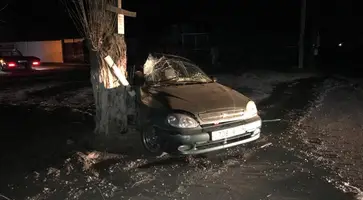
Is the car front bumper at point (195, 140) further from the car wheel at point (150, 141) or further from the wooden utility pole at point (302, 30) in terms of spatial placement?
the wooden utility pole at point (302, 30)

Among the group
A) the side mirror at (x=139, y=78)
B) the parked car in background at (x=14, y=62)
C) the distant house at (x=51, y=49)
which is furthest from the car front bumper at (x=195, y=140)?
the distant house at (x=51, y=49)

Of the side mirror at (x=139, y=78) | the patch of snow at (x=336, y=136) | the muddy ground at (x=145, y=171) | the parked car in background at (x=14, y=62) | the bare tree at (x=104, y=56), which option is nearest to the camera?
the muddy ground at (x=145, y=171)

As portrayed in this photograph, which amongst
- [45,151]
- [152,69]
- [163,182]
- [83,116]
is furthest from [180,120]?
[83,116]

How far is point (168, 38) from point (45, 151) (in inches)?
984

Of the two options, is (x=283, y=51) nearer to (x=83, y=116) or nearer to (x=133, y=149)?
(x=83, y=116)

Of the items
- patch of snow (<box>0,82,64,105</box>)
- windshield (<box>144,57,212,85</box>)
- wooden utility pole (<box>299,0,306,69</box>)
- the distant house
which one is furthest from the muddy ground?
the distant house

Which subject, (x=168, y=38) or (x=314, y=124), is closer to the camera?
(x=314, y=124)

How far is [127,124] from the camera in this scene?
23.8ft

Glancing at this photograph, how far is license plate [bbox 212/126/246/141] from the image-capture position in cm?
548

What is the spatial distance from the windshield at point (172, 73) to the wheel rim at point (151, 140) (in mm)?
1040

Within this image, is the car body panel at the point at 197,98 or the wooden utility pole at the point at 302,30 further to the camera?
the wooden utility pole at the point at 302,30

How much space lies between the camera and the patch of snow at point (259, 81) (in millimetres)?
12817

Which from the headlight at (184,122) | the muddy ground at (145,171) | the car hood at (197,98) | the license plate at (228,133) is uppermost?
the car hood at (197,98)

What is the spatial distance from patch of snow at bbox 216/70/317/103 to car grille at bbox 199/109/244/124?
18.6 feet
